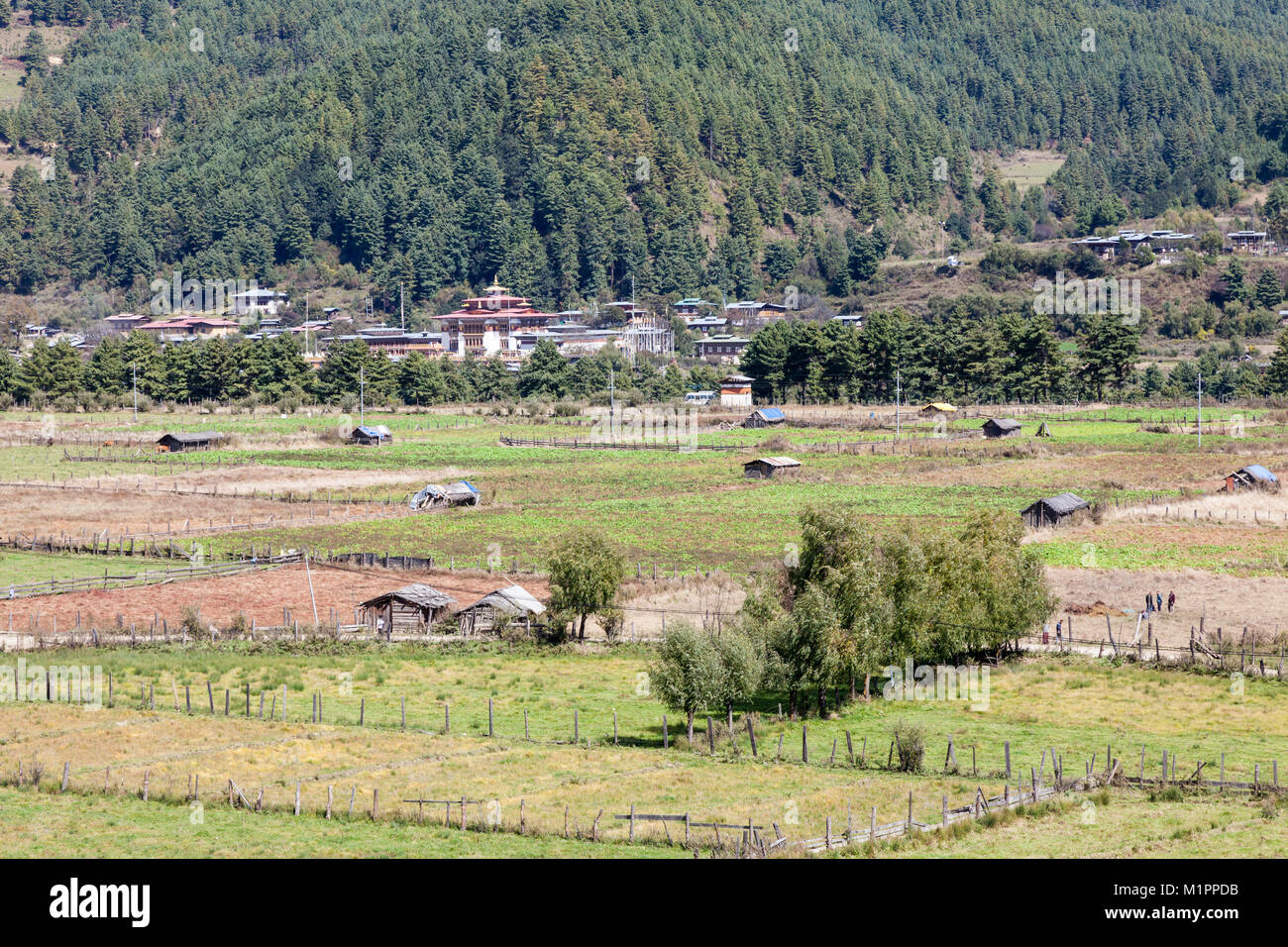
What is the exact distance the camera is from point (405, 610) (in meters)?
58.6

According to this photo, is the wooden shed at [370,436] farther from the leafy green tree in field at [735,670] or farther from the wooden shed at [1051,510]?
the leafy green tree in field at [735,670]

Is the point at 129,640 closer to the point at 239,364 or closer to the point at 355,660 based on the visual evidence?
the point at 355,660

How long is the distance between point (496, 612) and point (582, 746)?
16.1 meters

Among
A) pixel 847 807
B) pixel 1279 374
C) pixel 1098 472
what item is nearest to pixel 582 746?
pixel 847 807

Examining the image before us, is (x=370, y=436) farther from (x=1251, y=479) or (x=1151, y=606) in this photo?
(x=1151, y=606)

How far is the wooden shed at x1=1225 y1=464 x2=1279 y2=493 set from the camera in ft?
295

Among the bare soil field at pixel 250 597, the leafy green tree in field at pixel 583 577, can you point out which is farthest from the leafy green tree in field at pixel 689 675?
the bare soil field at pixel 250 597

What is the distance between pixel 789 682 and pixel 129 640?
23739mm

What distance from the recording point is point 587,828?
1380 inches

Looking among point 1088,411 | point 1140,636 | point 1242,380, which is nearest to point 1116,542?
point 1140,636

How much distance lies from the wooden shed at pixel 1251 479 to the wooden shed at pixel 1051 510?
548 inches

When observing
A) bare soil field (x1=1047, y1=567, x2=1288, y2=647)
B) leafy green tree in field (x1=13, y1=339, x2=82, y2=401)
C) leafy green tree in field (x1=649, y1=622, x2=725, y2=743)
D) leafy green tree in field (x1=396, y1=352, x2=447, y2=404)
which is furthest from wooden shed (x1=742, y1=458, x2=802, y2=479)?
leafy green tree in field (x1=13, y1=339, x2=82, y2=401)

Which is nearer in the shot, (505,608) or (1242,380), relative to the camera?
(505,608)

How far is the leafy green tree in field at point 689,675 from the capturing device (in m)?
44.2
